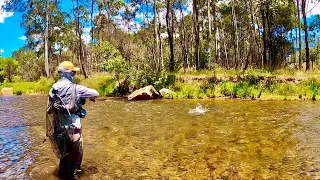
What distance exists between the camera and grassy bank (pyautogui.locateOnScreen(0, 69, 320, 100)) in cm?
1784

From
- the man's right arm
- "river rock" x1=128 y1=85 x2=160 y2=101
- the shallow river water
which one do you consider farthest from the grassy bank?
the man's right arm

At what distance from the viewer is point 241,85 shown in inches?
766

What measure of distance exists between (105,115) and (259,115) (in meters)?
5.95

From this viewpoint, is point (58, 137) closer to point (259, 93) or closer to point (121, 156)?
point (121, 156)

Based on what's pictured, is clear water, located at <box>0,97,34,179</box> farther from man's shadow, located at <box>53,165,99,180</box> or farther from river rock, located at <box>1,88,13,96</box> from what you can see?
river rock, located at <box>1,88,13,96</box>

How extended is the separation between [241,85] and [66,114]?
1577cm

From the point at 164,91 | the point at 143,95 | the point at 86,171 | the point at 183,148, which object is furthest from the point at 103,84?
the point at 86,171

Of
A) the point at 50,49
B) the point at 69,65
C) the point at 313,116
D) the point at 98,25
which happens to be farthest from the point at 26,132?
the point at 50,49

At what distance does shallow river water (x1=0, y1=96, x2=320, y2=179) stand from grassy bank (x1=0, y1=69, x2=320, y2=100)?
623 cm

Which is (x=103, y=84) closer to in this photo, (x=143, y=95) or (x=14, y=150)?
(x=143, y=95)

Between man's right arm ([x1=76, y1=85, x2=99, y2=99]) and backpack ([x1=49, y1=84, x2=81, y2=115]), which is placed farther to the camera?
man's right arm ([x1=76, y1=85, x2=99, y2=99])

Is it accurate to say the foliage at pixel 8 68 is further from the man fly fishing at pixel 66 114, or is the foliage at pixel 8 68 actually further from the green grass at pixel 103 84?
the man fly fishing at pixel 66 114

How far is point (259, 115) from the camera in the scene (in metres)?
11.7

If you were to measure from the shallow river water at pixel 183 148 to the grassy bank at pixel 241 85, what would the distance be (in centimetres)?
623
